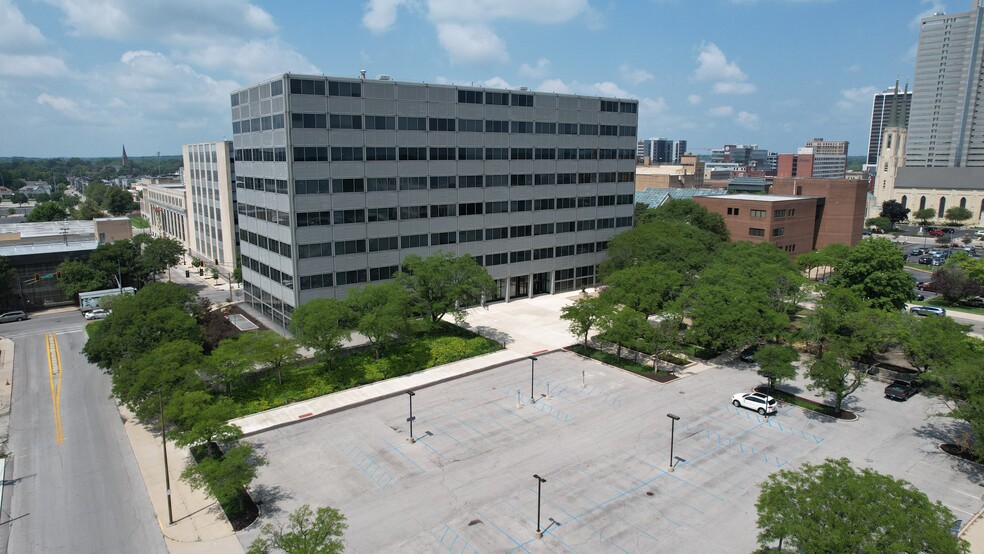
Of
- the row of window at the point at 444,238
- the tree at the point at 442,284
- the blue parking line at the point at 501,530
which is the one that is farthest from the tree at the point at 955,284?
the blue parking line at the point at 501,530

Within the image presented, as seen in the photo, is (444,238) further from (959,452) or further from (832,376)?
(959,452)

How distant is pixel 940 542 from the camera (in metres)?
21.2

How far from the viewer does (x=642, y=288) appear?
189 ft

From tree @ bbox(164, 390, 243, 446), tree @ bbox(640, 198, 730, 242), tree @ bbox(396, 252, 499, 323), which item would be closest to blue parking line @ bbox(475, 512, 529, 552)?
tree @ bbox(164, 390, 243, 446)

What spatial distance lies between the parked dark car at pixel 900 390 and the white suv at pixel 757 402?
10.1 m

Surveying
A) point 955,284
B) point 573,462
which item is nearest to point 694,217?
point 955,284

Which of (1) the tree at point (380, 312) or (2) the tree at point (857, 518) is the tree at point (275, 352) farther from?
(2) the tree at point (857, 518)

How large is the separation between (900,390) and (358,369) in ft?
147

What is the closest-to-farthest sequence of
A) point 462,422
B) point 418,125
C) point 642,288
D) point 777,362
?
point 462,422, point 777,362, point 642,288, point 418,125

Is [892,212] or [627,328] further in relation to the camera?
[892,212]

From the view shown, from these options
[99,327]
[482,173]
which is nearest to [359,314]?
[99,327]

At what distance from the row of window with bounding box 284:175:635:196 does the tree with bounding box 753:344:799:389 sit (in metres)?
37.2

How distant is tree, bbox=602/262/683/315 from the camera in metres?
57.4

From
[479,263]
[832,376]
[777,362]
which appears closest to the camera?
[832,376]
